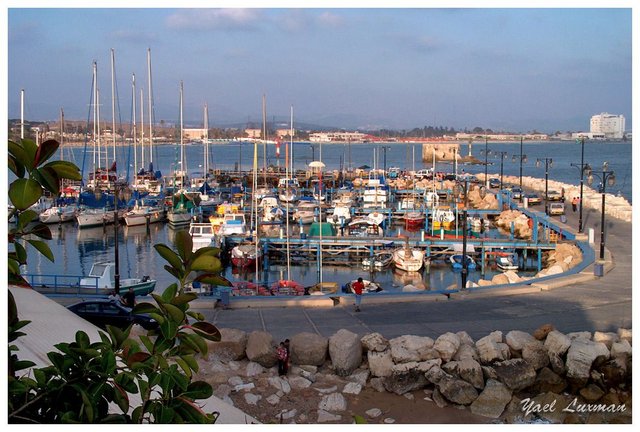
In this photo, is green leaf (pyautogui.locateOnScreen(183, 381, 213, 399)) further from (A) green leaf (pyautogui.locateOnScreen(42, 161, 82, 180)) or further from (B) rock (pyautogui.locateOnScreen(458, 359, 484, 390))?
(B) rock (pyautogui.locateOnScreen(458, 359, 484, 390))

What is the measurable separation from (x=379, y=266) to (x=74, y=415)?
111 ft

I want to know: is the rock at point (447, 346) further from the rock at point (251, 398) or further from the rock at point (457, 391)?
the rock at point (251, 398)

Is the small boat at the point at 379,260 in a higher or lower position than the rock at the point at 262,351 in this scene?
lower

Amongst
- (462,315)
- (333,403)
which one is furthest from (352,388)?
(462,315)

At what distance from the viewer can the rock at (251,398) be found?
1213 cm

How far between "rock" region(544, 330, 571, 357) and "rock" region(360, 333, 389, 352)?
296 cm

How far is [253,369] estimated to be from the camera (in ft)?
43.7

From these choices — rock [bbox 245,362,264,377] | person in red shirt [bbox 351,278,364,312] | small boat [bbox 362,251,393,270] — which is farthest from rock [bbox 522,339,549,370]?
small boat [bbox 362,251,393,270]

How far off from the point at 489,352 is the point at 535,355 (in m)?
0.81

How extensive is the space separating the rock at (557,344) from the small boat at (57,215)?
4523 cm

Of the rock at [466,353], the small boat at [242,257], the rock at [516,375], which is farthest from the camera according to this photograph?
the small boat at [242,257]

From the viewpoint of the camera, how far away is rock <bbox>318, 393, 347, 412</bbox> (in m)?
12.0

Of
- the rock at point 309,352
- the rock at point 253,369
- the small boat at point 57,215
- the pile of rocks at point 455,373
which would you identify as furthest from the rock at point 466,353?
the small boat at point 57,215

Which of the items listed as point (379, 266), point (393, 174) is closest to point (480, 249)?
point (379, 266)
